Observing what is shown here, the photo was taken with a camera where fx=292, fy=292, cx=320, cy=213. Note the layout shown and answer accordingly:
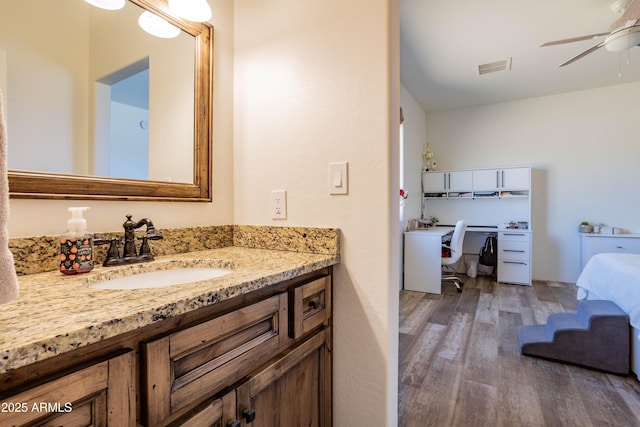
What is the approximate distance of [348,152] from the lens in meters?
1.10

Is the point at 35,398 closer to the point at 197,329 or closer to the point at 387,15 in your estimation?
the point at 197,329

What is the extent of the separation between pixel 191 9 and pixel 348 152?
0.80 meters

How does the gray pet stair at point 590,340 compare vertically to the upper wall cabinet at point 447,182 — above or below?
below

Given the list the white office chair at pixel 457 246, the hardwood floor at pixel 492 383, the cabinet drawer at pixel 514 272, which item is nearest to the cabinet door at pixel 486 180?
the white office chair at pixel 457 246

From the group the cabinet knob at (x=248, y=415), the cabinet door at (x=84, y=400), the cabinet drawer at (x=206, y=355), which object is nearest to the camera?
the cabinet door at (x=84, y=400)

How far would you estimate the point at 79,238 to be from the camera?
81cm

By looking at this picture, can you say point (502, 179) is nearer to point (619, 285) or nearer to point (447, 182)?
point (447, 182)

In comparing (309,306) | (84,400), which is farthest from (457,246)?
(84,400)

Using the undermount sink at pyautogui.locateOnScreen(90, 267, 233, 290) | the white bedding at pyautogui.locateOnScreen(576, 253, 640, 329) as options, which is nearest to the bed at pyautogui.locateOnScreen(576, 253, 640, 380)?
the white bedding at pyautogui.locateOnScreen(576, 253, 640, 329)

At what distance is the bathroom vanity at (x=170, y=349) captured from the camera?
16.2 inches

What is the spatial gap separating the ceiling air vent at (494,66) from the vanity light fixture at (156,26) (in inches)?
130

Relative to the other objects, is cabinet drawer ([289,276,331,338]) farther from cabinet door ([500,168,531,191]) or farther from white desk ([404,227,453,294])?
cabinet door ([500,168,531,191])

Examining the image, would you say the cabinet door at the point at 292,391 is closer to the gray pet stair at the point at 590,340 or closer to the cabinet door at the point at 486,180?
the gray pet stair at the point at 590,340

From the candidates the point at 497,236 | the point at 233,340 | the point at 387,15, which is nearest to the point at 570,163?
the point at 497,236
